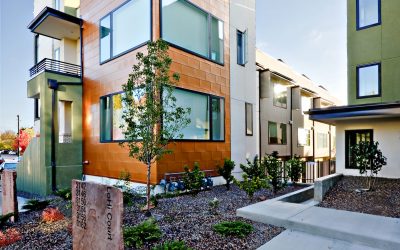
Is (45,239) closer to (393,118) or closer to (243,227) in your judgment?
(243,227)

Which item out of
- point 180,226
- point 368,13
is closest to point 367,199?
point 180,226

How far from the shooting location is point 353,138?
1194 cm

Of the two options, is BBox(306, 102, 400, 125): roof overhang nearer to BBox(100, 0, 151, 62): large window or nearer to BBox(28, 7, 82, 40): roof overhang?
BBox(100, 0, 151, 62): large window

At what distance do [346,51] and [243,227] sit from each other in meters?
11.4

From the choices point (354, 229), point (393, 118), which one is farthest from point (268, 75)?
point (354, 229)

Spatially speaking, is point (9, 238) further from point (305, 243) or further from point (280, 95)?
point (280, 95)

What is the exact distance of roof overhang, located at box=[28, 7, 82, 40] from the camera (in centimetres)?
1173

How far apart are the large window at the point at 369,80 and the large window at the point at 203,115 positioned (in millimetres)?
6609

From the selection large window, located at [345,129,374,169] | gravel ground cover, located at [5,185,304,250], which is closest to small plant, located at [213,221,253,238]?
gravel ground cover, located at [5,185,304,250]

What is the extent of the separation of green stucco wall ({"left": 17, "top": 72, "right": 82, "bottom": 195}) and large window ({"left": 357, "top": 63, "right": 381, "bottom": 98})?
1338 cm

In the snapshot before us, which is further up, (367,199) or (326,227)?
(326,227)

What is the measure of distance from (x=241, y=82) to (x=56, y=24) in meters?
9.83

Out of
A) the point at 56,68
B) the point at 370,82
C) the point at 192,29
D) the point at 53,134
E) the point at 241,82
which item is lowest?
the point at 53,134

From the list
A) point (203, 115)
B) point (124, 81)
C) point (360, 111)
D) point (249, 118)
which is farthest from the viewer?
point (249, 118)
